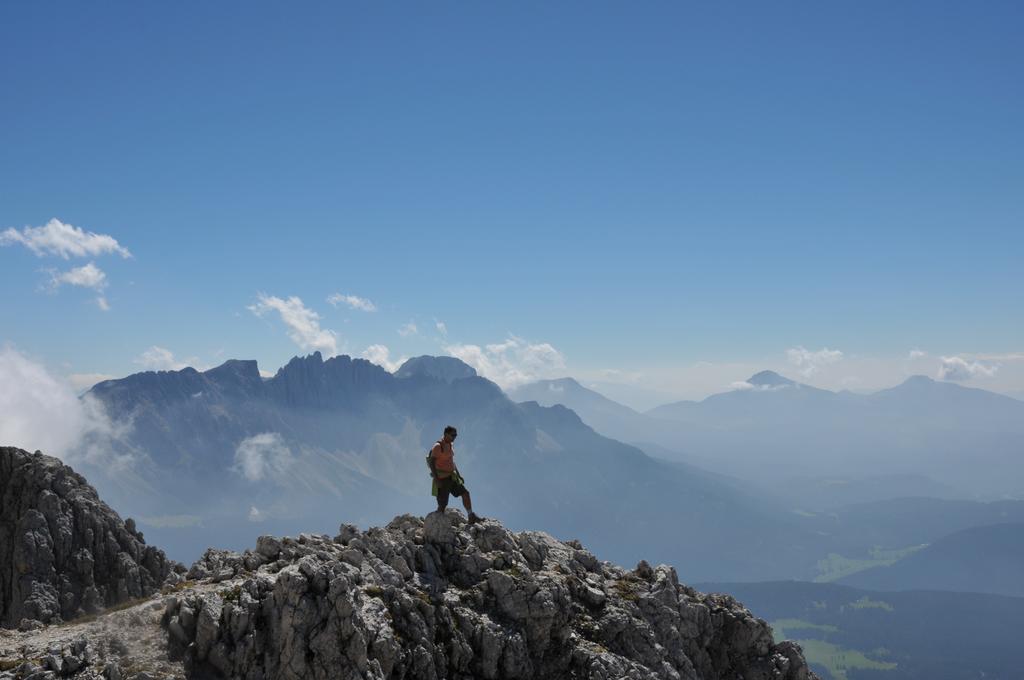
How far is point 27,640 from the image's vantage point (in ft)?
92.7

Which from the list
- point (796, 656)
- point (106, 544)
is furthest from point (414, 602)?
point (106, 544)

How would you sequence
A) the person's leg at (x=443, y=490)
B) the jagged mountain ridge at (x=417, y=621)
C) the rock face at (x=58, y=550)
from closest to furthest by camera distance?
the jagged mountain ridge at (x=417, y=621)
the person's leg at (x=443, y=490)
the rock face at (x=58, y=550)

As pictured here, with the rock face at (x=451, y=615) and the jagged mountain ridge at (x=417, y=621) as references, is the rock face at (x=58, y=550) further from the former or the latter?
the rock face at (x=451, y=615)

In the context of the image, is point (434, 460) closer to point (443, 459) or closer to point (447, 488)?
point (443, 459)

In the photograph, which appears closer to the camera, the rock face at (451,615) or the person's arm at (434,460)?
the rock face at (451,615)

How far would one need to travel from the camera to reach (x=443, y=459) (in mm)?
37000

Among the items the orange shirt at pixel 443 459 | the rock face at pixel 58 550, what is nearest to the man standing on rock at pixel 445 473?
the orange shirt at pixel 443 459

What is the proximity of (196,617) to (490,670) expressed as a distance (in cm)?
1329

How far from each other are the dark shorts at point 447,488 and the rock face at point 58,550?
37.9 m

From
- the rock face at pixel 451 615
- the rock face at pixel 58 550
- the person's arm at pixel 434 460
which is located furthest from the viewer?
the rock face at pixel 58 550

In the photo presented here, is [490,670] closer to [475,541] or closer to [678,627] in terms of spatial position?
[475,541]

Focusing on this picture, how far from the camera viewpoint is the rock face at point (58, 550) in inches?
2239

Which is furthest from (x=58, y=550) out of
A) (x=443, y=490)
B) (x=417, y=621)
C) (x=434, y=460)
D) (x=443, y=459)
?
(x=417, y=621)

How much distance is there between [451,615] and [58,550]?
46051 millimetres
